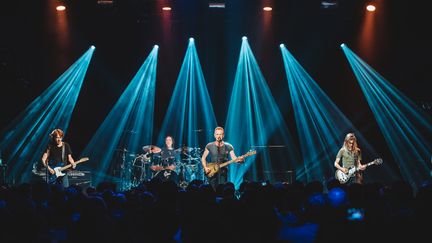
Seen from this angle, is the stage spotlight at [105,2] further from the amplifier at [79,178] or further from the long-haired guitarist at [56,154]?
the amplifier at [79,178]

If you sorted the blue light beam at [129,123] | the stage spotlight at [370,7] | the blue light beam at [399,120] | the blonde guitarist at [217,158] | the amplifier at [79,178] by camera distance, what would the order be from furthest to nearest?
the blue light beam at [129,123], the blue light beam at [399,120], the stage spotlight at [370,7], the amplifier at [79,178], the blonde guitarist at [217,158]

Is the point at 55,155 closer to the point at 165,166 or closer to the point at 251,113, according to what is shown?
the point at 165,166

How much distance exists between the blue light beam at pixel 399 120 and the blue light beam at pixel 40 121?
25.3ft

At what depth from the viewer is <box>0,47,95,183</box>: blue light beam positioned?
13973 millimetres

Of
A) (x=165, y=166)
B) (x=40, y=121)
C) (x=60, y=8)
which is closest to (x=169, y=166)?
(x=165, y=166)

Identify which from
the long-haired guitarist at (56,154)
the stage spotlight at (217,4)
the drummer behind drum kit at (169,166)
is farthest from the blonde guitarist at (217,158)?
the stage spotlight at (217,4)

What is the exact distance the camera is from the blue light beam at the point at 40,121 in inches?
550

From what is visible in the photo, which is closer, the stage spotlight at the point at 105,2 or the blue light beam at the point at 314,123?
the stage spotlight at the point at 105,2

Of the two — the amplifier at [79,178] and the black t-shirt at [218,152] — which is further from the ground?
the black t-shirt at [218,152]

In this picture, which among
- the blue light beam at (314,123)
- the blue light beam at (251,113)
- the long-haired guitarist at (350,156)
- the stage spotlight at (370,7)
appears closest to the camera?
the long-haired guitarist at (350,156)

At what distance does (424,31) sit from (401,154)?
11.0 ft

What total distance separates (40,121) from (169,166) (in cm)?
444

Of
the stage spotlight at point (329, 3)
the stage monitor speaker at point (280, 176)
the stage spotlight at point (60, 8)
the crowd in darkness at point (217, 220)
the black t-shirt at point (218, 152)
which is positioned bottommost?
the crowd in darkness at point (217, 220)

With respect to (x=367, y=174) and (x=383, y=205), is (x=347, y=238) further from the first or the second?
(x=367, y=174)
